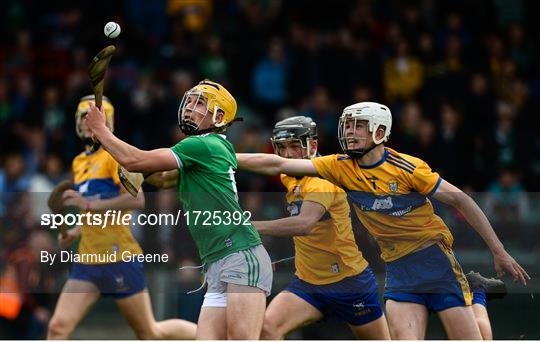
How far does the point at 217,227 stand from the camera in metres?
8.30

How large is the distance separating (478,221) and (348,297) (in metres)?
1.17

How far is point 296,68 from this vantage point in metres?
14.3

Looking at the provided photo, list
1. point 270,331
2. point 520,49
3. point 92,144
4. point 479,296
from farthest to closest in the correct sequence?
point 520,49 → point 92,144 → point 270,331 → point 479,296

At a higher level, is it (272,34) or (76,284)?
(272,34)

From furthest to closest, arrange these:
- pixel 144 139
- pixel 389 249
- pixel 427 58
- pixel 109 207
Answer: pixel 427 58 → pixel 144 139 → pixel 109 207 → pixel 389 249

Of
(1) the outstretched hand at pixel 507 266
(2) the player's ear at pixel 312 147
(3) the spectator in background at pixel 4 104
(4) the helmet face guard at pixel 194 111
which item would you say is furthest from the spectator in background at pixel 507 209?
(3) the spectator in background at pixel 4 104

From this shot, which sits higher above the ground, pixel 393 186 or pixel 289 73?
pixel 393 186

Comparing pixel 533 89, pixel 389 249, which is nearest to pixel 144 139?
pixel 533 89

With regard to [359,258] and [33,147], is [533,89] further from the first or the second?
[359,258]

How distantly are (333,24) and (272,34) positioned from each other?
0.77 metres

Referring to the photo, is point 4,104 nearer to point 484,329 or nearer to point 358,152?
point 358,152

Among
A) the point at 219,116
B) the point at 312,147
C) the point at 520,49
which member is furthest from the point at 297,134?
the point at 520,49

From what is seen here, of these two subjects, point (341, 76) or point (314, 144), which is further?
point (341, 76)

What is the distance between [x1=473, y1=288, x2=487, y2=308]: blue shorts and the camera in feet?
29.2
